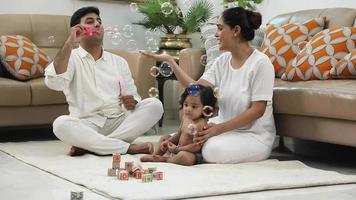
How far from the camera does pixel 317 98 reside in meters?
3.15

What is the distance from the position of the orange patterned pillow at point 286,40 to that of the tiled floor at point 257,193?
1.80 ft

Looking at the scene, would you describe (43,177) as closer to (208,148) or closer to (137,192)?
(137,192)

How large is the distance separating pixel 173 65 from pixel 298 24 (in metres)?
1.11

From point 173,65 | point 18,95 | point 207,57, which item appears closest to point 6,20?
point 18,95

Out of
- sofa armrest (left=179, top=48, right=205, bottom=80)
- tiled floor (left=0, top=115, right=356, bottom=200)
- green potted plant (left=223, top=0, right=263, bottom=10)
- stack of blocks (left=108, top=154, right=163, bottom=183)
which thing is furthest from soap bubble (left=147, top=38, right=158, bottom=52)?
stack of blocks (left=108, top=154, right=163, bottom=183)

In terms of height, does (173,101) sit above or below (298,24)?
below

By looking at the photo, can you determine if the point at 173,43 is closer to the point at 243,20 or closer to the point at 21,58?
the point at 21,58

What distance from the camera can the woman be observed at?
10.2 feet

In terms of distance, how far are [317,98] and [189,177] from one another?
86cm

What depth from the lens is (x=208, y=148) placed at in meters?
3.11

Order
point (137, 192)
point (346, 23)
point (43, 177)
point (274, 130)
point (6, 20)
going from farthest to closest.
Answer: point (6, 20) → point (346, 23) → point (274, 130) → point (43, 177) → point (137, 192)

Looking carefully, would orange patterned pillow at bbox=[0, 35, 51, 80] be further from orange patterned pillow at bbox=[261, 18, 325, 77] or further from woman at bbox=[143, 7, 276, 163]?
orange patterned pillow at bbox=[261, 18, 325, 77]

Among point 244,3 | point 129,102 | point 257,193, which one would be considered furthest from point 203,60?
point 257,193

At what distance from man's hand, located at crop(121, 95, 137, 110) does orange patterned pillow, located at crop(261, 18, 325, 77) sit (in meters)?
0.93
